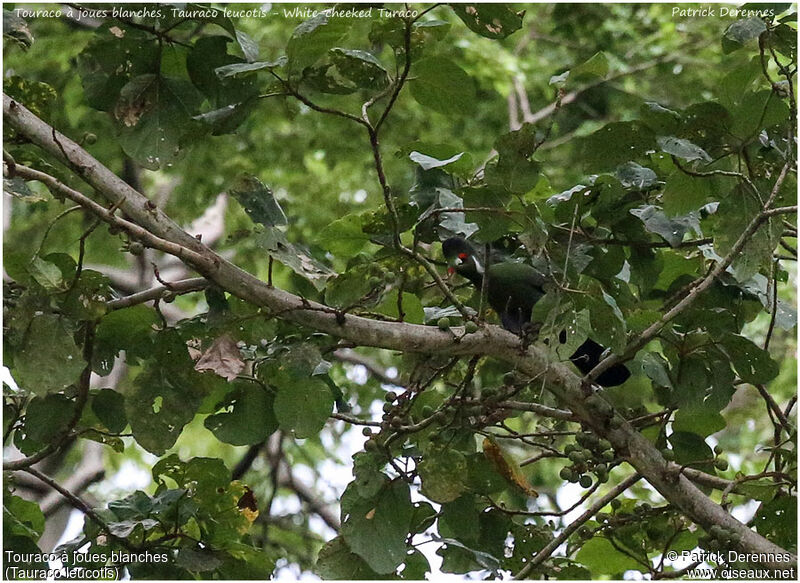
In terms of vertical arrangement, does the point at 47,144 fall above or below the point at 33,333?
above

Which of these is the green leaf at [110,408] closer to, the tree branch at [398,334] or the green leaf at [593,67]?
the tree branch at [398,334]

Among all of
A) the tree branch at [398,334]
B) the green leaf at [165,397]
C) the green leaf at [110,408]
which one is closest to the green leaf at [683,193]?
the tree branch at [398,334]

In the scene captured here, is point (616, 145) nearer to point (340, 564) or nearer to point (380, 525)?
point (380, 525)

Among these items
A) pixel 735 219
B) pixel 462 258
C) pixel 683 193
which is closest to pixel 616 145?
pixel 683 193

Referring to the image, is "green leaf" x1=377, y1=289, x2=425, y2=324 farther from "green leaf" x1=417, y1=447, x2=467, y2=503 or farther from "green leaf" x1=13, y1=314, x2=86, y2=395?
"green leaf" x1=13, y1=314, x2=86, y2=395

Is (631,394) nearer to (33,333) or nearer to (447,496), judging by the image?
(447,496)

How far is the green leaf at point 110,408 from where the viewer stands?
98.9 inches

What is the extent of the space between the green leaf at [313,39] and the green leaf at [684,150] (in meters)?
0.81

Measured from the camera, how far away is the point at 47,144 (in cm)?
204

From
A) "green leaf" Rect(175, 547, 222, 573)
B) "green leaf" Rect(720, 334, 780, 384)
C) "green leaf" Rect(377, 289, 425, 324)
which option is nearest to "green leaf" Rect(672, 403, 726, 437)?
"green leaf" Rect(720, 334, 780, 384)

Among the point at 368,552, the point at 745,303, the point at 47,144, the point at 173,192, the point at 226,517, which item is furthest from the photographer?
the point at 173,192

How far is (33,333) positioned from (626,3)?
670 centimetres

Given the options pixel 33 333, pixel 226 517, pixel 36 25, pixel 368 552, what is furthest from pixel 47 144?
pixel 36 25

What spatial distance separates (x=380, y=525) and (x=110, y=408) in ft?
2.63
